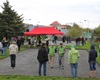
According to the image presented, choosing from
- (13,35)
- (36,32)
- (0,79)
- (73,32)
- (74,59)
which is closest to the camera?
(0,79)

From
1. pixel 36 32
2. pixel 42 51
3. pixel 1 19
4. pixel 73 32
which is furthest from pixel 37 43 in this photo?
pixel 73 32

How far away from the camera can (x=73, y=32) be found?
11688 cm

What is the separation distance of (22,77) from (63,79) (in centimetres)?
198

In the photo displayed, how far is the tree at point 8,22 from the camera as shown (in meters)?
47.0

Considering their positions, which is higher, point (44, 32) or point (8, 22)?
point (8, 22)

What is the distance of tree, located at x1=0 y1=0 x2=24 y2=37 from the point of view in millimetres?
47031

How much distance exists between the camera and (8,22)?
47.8 m

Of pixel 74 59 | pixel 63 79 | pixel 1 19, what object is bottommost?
pixel 63 79

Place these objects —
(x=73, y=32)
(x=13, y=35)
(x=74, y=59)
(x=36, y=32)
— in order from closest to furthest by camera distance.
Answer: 1. (x=74, y=59)
2. (x=36, y=32)
3. (x=13, y=35)
4. (x=73, y=32)

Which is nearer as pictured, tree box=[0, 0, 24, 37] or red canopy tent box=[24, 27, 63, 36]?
red canopy tent box=[24, 27, 63, 36]

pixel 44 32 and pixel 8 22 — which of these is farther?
pixel 8 22

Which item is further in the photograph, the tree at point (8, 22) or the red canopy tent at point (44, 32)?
the tree at point (8, 22)

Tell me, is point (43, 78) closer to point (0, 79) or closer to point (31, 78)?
point (31, 78)

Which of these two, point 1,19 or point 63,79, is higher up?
point 1,19
